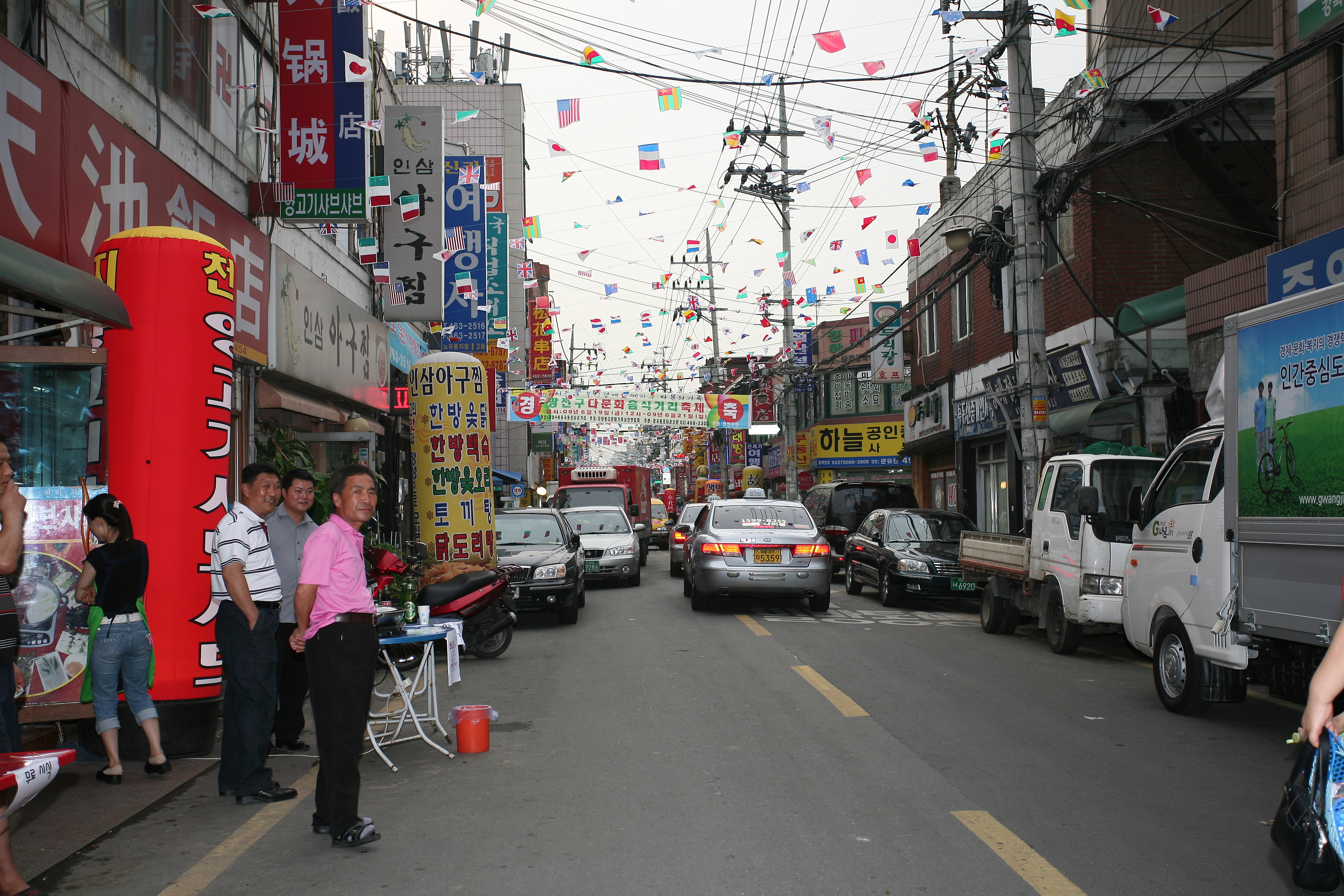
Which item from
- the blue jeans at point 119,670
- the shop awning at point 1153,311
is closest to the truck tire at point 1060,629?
the shop awning at point 1153,311

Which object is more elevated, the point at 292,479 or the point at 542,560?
the point at 292,479

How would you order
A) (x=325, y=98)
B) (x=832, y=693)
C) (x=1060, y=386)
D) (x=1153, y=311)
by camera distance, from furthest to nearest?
1. (x=1060, y=386)
2. (x=1153, y=311)
3. (x=325, y=98)
4. (x=832, y=693)

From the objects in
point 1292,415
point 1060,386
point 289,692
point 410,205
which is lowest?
point 289,692

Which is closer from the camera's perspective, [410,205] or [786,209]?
[410,205]

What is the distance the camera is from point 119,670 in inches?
254

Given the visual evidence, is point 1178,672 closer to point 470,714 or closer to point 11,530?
point 470,714

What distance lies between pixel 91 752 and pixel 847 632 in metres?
8.53

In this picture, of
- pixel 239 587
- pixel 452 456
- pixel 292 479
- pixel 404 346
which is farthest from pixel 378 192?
pixel 404 346

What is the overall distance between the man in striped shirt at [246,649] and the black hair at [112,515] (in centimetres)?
56

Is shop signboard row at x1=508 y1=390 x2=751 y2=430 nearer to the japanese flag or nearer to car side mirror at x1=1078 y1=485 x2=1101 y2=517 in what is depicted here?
the japanese flag

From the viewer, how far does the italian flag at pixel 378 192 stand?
12859 millimetres

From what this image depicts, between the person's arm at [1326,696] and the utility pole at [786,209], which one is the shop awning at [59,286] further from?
the utility pole at [786,209]

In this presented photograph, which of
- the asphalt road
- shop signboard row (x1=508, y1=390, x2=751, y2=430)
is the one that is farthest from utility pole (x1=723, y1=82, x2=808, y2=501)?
the asphalt road

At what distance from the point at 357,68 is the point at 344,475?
26.8ft
